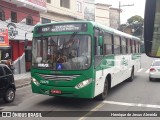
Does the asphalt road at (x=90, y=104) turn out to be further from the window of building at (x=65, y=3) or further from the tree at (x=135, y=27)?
the window of building at (x=65, y=3)

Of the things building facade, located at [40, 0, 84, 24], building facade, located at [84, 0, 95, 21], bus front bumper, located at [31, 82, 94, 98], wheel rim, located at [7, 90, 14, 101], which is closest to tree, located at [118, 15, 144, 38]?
bus front bumper, located at [31, 82, 94, 98]

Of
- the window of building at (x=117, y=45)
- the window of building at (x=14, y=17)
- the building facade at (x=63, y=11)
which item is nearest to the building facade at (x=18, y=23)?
the window of building at (x=14, y=17)

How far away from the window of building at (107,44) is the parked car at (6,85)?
380 centimetres

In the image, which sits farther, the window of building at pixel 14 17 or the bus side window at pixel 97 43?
the window of building at pixel 14 17

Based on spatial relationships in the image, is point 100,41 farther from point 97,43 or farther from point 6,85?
point 6,85

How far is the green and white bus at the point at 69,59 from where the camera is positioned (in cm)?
823

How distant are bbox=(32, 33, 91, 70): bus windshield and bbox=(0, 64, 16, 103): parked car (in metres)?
1.31

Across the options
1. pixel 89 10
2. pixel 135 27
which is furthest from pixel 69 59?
pixel 135 27

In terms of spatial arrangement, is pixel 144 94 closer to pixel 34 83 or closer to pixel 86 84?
pixel 86 84

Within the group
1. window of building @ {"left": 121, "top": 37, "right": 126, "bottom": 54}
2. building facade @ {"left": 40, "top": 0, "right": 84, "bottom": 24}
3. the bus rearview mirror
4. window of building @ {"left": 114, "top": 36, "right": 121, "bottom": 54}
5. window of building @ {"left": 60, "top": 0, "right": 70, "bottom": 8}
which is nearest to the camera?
the bus rearview mirror

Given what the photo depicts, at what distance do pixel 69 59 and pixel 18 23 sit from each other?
1263cm

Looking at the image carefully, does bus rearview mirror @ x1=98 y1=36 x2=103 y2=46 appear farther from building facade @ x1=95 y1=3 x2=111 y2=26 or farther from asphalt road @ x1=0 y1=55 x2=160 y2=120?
building facade @ x1=95 y1=3 x2=111 y2=26

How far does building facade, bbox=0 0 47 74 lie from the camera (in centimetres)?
1870

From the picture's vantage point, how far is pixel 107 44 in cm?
1021
